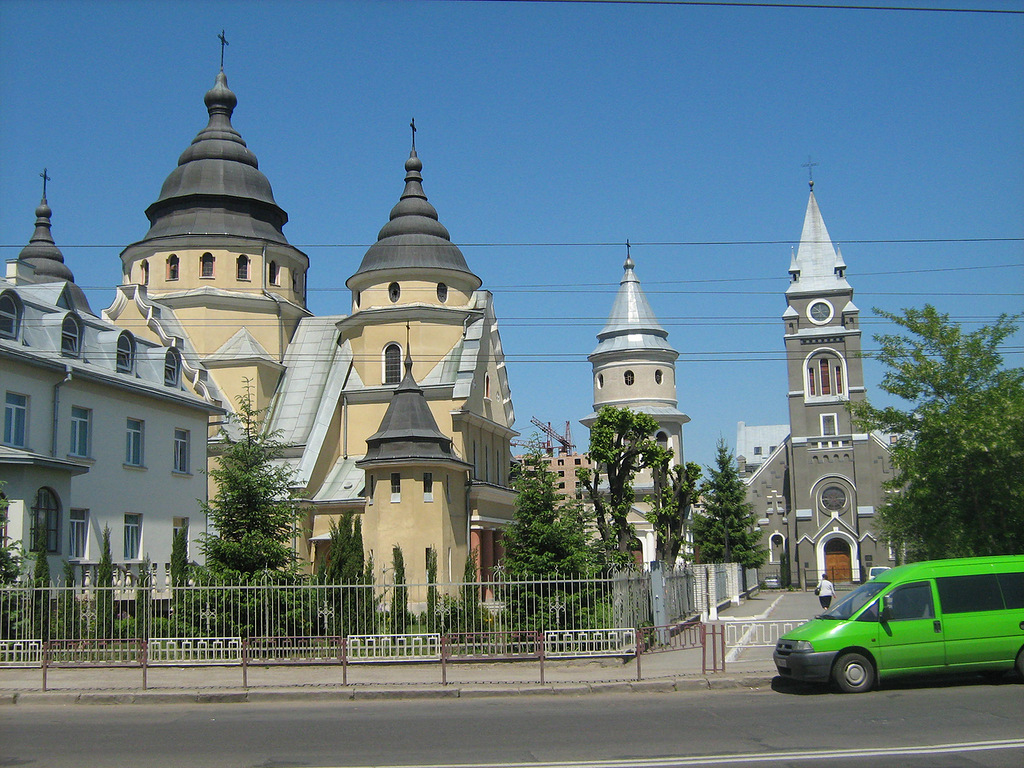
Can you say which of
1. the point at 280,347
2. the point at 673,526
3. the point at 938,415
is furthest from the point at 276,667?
the point at 280,347

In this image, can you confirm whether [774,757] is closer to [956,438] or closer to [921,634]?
[921,634]

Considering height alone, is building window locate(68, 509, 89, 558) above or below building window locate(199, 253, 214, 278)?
below

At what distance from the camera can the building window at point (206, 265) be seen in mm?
42906

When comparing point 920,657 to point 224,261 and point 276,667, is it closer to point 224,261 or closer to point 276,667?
point 276,667

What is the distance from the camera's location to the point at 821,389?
71.0 meters

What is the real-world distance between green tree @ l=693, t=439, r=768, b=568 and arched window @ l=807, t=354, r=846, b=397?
1494cm

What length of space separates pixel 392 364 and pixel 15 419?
19.3 metres

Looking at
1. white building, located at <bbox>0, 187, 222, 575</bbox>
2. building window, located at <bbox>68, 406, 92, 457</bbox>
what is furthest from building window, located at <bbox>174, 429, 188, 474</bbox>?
building window, located at <bbox>68, 406, 92, 457</bbox>

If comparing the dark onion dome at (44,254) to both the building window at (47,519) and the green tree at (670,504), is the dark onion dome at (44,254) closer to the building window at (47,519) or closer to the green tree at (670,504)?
the building window at (47,519)

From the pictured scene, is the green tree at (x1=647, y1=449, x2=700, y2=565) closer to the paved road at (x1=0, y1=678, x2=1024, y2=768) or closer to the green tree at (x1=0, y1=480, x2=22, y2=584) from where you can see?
the paved road at (x1=0, y1=678, x2=1024, y2=768)

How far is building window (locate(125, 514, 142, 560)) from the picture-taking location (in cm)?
2909

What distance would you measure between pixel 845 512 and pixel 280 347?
42321 mm

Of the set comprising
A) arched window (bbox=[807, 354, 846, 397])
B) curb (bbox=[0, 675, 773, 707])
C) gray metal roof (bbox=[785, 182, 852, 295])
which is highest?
gray metal roof (bbox=[785, 182, 852, 295])

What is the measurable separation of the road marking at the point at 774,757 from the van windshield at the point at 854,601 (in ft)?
15.2
